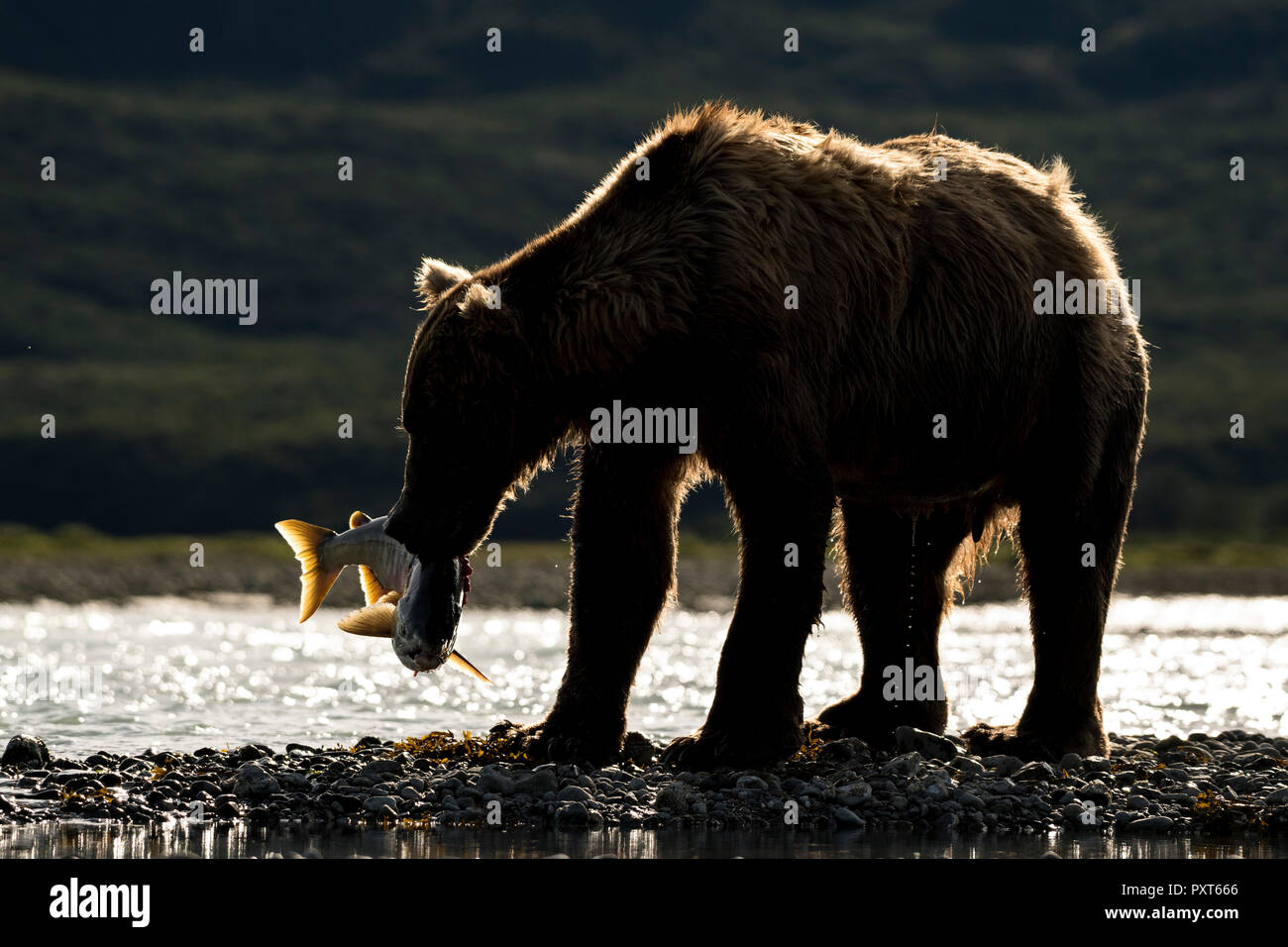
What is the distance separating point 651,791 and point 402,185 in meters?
133

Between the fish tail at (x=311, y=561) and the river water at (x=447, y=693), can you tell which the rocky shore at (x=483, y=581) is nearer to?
the river water at (x=447, y=693)

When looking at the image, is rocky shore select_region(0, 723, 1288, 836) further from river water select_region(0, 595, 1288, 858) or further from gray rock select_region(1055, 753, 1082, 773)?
river water select_region(0, 595, 1288, 858)

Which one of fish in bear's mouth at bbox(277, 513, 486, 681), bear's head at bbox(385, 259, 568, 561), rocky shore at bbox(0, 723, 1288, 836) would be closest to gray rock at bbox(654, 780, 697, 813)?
rocky shore at bbox(0, 723, 1288, 836)

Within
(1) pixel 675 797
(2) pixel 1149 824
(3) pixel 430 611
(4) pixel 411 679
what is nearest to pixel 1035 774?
(2) pixel 1149 824

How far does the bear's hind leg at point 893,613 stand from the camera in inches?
520

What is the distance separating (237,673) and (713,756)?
39.5ft

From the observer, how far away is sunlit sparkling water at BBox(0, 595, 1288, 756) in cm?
1605

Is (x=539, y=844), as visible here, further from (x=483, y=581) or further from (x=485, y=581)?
(x=485, y=581)

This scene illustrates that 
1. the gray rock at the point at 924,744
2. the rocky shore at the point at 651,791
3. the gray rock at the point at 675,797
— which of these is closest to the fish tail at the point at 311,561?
the rocky shore at the point at 651,791

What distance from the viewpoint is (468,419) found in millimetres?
11109

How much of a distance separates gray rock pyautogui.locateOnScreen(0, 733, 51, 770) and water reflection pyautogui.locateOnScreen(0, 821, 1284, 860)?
2021 mm
